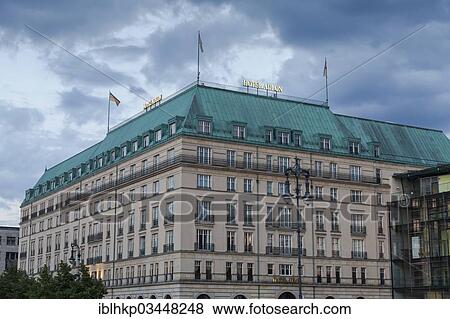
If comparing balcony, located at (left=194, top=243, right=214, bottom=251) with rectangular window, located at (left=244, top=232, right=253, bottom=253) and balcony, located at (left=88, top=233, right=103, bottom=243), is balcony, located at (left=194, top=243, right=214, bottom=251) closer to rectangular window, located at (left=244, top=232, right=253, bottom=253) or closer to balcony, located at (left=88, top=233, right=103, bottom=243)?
rectangular window, located at (left=244, top=232, right=253, bottom=253)

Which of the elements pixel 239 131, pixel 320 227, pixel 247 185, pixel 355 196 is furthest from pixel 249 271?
pixel 355 196

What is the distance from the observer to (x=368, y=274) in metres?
83.8

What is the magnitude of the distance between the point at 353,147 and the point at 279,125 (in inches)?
427

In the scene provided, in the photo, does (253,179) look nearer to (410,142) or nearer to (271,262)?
(271,262)

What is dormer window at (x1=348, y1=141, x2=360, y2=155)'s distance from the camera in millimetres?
86438

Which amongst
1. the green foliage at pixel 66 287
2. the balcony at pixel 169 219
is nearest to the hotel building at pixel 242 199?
the balcony at pixel 169 219

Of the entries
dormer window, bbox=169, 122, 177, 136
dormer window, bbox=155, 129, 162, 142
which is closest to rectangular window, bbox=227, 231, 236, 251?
dormer window, bbox=169, 122, 177, 136

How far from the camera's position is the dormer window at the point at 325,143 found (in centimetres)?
8444

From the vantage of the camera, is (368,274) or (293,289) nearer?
(293,289)

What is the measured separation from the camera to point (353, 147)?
8675 centimetres

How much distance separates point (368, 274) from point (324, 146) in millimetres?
16879

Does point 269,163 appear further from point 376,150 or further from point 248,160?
point 376,150
